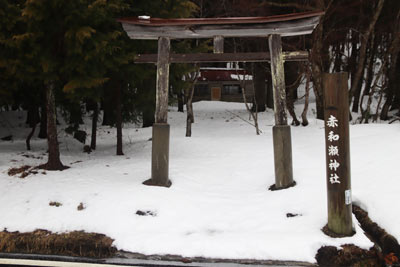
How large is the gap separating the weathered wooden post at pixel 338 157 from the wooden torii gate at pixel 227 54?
1.97 m

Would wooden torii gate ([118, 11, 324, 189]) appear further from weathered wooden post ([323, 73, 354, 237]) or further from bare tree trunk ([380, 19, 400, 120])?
bare tree trunk ([380, 19, 400, 120])

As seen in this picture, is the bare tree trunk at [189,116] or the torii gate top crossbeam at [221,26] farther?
the bare tree trunk at [189,116]

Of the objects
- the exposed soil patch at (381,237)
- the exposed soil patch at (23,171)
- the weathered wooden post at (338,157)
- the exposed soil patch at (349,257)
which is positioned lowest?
the exposed soil patch at (349,257)

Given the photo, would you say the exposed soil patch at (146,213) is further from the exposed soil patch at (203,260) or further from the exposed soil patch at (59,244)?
the exposed soil patch at (203,260)

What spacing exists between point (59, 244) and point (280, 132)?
15.6 feet

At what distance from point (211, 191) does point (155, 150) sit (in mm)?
1526

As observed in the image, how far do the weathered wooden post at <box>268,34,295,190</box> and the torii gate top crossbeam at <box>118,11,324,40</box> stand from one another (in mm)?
307

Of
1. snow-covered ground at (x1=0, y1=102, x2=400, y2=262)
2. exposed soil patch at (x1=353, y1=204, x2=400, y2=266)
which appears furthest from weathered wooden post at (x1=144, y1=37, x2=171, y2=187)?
exposed soil patch at (x1=353, y1=204, x2=400, y2=266)

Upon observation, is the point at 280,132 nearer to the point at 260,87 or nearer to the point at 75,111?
the point at 75,111

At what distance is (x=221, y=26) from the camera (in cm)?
752

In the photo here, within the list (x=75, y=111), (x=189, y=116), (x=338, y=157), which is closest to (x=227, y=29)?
(x=338, y=157)

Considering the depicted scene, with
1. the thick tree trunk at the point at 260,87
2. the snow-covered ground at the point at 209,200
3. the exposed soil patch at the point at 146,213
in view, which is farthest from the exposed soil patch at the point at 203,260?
the thick tree trunk at the point at 260,87

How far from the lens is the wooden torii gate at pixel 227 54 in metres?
7.32

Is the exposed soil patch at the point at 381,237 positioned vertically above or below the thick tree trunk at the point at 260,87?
below
